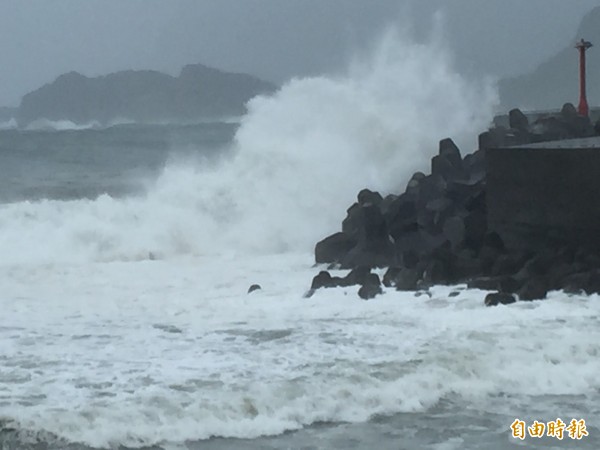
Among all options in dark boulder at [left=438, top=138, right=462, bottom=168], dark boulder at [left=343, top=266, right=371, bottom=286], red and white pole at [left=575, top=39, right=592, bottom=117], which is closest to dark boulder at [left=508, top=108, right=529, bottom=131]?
dark boulder at [left=438, top=138, right=462, bottom=168]

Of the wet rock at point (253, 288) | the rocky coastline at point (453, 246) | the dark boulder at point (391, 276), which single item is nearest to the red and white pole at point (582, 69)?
the rocky coastline at point (453, 246)

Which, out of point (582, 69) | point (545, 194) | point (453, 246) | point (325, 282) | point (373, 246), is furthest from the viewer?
point (582, 69)

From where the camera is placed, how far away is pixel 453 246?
9508mm

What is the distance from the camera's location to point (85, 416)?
204 inches

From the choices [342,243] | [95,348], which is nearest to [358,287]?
[342,243]

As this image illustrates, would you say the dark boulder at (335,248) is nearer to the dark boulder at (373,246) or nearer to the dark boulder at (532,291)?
the dark boulder at (373,246)

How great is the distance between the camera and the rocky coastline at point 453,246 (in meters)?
8.31

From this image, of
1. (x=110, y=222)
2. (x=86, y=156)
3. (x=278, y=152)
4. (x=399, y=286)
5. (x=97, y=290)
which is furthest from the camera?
(x=86, y=156)

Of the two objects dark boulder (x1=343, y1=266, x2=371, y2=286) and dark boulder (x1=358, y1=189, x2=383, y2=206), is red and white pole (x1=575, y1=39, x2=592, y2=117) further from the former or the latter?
dark boulder (x1=343, y1=266, x2=371, y2=286)

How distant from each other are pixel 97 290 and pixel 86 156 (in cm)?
2463

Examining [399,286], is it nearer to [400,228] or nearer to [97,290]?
[400,228]

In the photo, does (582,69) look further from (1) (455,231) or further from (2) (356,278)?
(2) (356,278)

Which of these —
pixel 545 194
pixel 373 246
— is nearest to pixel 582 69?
pixel 373 246

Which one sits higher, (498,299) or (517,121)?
(517,121)
